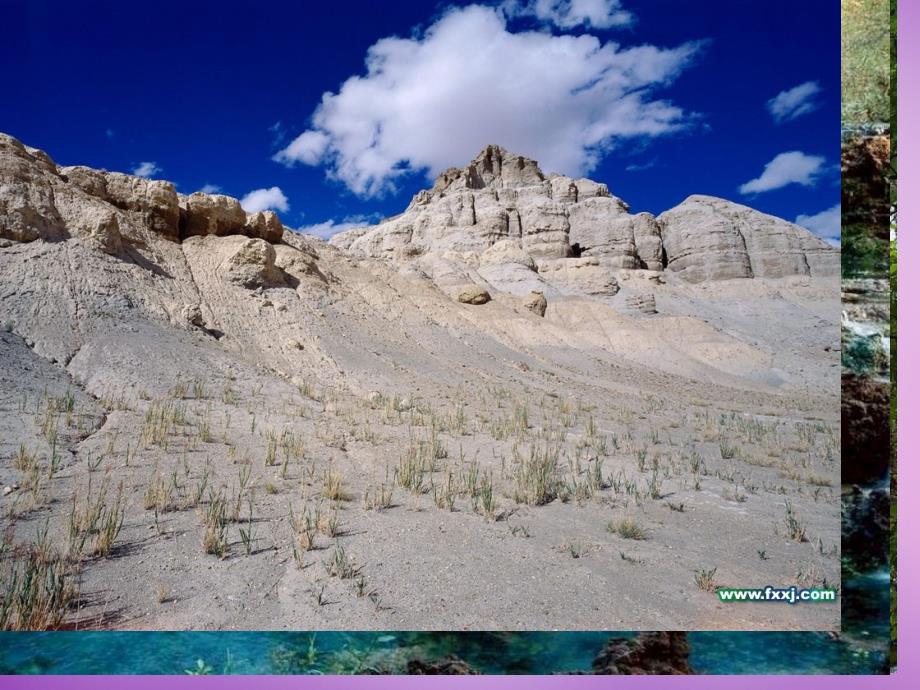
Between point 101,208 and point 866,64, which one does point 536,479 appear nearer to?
point 866,64

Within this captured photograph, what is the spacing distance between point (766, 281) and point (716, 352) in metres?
13.4

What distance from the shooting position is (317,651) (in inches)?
125

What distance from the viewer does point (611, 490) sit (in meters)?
5.05

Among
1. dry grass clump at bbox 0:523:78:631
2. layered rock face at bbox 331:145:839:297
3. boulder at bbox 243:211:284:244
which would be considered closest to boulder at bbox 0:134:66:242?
boulder at bbox 243:211:284:244

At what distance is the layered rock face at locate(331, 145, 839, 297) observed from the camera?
28141 mm

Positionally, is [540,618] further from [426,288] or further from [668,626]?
[426,288]

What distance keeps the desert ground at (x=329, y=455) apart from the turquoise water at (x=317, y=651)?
11cm

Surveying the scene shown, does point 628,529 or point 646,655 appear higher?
point 628,529

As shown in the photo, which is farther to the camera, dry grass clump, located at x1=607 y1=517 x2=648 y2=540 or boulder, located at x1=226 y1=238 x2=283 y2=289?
boulder, located at x1=226 y1=238 x2=283 y2=289

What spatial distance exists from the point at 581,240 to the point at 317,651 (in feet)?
109

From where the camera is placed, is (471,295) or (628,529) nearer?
(628,529)

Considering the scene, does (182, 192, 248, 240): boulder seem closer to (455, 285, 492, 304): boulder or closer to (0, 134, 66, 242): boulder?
(0, 134, 66, 242): boulder

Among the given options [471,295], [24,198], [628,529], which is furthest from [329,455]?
[471,295]

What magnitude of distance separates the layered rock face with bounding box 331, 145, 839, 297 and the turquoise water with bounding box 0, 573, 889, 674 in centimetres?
2166
